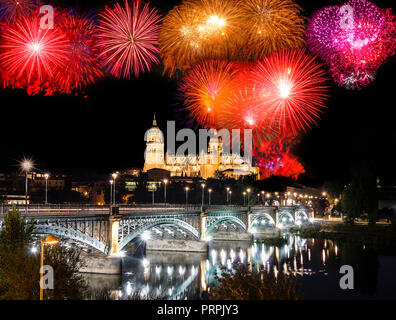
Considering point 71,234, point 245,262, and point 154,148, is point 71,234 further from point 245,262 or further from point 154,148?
point 154,148

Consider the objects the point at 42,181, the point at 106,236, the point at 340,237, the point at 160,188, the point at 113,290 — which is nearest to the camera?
the point at 113,290

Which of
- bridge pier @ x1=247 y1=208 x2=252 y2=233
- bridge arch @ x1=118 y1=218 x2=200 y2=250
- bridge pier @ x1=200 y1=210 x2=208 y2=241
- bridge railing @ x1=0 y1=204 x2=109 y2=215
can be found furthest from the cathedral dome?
bridge railing @ x1=0 y1=204 x2=109 y2=215

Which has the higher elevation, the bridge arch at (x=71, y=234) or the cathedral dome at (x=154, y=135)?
the cathedral dome at (x=154, y=135)

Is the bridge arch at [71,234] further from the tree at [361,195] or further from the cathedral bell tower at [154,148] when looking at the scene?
the cathedral bell tower at [154,148]

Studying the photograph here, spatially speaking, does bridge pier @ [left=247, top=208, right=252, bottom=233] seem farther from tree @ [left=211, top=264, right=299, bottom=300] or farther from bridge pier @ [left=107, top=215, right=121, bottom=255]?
tree @ [left=211, top=264, right=299, bottom=300]

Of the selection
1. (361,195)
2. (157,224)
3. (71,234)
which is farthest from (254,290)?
(361,195)

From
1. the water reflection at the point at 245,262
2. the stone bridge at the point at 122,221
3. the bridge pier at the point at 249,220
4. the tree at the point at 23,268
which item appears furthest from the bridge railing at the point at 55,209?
the bridge pier at the point at 249,220

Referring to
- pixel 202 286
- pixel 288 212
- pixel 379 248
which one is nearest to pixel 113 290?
pixel 202 286
